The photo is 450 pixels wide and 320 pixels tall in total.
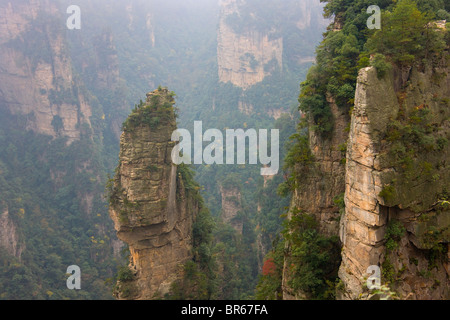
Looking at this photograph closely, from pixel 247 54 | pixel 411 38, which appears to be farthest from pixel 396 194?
pixel 247 54

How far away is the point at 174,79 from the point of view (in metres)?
129

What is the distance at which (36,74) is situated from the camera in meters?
66.8

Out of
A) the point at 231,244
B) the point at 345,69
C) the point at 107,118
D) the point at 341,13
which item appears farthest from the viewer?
the point at 107,118

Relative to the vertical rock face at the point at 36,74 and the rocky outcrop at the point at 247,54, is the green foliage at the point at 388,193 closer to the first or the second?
the vertical rock face at the point at 36,74

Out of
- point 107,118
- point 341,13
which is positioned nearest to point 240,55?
point 107,118

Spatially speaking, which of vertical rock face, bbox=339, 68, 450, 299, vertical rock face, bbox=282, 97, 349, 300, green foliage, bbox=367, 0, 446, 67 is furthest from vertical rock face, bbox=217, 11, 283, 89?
vertical rock face, bbox=339, 68, 450, 299

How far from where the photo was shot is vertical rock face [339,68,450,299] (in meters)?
12.1

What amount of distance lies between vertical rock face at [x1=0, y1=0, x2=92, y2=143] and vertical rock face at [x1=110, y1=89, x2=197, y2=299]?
49237 millimetres

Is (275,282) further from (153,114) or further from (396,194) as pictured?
(153,114)

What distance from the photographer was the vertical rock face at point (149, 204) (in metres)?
22.5

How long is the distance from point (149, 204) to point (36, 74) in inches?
2140

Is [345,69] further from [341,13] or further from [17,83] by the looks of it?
[17,83]

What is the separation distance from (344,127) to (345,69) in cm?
230

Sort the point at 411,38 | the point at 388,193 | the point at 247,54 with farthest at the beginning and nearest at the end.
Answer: the point at 247,54 < the point at 411,38 < the point at 388,193
